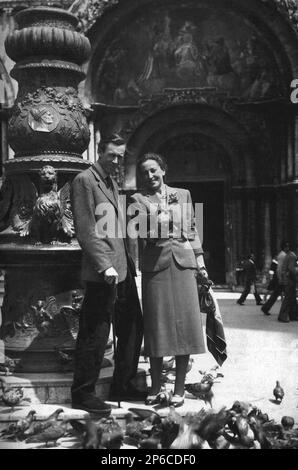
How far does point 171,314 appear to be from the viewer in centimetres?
499

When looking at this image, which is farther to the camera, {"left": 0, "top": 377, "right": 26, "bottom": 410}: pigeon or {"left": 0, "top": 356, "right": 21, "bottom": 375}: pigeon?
{"left": 0, "top": 356, "right": 21, "bottom": 375}: pigeon

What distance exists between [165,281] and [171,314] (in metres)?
0.26

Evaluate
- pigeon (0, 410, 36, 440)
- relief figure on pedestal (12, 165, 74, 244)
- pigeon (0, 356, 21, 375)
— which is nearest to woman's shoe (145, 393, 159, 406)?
pigeon (0, 410, 36, 440)

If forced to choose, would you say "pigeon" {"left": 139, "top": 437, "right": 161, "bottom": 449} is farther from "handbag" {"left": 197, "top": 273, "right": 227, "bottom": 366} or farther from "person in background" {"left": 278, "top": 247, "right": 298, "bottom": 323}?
"person in background" {"left": 278, "top": 247, "right": 298, "bottom": 323}

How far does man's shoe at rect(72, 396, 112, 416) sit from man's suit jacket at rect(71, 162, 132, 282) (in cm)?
89

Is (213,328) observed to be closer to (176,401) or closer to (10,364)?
(176,401)

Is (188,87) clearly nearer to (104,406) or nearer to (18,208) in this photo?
(18,208)

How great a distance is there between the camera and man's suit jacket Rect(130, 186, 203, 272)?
5039mm

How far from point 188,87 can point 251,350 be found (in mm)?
10603

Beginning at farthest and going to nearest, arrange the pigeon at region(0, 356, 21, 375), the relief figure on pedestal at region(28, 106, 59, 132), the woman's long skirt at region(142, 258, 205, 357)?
the relief figure on pedestal at region(28, 106, 59, 132) < the pigeon at region(0, 356, 21, 375) < the woman's long skirt at region(142, 258, 205, 357)

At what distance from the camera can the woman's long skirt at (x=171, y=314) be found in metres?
4.95

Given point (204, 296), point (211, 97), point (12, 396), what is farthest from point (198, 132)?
point (12, 396)

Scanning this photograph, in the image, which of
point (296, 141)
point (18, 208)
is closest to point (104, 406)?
point (18, 208)

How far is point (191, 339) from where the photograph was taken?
4.99 m
